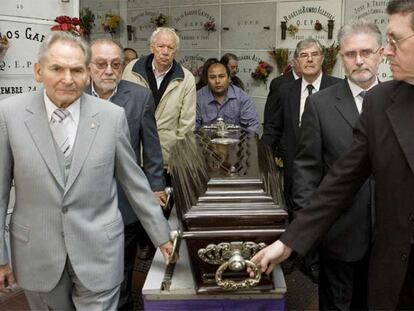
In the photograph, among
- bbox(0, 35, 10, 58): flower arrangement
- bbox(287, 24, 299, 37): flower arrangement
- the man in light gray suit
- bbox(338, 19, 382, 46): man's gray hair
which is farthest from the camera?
bbox(287, 24, 299, 37): flower arrangement

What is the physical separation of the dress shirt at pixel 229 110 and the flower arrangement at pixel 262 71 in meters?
1.87

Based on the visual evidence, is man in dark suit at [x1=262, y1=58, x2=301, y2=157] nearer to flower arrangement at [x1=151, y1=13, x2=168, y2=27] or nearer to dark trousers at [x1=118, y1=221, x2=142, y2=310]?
dark trousers at [x1=118, y1=221, x2=142, y2=310]

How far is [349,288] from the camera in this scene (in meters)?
2.12

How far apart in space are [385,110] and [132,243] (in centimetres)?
170

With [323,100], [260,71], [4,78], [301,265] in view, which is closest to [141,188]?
[323,100]

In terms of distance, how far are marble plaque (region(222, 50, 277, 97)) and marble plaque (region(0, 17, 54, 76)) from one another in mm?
3072

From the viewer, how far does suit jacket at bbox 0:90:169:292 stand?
1.69 metres

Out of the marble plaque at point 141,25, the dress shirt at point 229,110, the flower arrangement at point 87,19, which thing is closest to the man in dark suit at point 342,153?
the dress shirt at point 229,110

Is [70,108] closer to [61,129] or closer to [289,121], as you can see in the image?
[61,129]

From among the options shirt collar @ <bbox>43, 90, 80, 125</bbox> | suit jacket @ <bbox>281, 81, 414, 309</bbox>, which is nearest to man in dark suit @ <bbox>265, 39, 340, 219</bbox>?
suit jacket @ <bbox>281, 81, 414, 309</bbox>

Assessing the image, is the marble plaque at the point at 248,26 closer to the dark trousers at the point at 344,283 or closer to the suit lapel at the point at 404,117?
the dark trousers at the point at 344,283

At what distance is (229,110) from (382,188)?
7.98ft

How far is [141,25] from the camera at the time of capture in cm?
700

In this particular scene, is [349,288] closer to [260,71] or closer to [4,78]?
[4,78]
